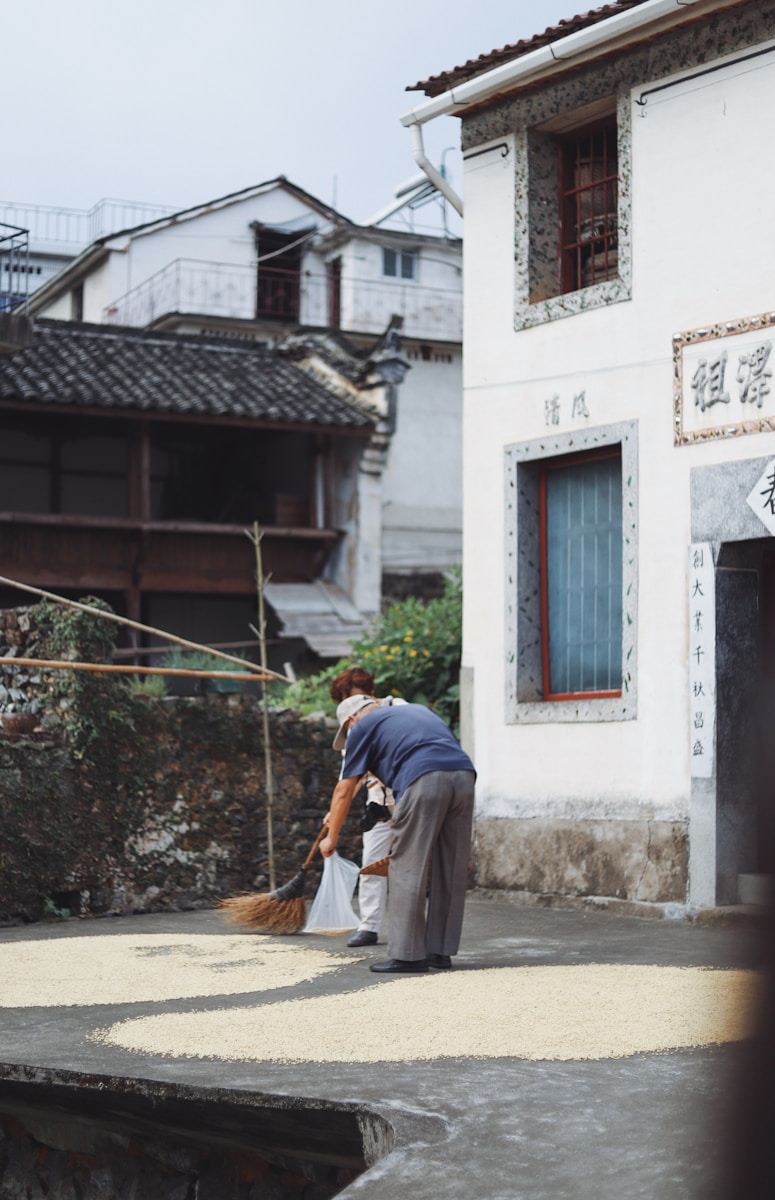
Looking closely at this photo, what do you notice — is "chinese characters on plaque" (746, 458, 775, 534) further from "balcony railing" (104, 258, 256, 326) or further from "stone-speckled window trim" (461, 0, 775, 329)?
"balcony railing" (104, 258, 256, 326)

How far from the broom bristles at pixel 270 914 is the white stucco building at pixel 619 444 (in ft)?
6.85

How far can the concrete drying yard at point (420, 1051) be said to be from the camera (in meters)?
3.66

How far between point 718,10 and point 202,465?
14530 millimetres

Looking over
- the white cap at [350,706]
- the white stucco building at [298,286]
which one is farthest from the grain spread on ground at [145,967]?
the white stucco building at [298,286]

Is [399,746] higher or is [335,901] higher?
[399,746]

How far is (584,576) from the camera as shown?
1053 cm

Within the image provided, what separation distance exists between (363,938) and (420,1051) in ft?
11.3

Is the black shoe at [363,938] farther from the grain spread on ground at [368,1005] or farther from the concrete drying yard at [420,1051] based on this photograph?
the grain spread on ground at [368,1005]

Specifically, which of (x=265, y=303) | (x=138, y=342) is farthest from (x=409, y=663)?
(x=265, y=303)

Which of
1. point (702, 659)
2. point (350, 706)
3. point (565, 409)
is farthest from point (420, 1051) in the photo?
point (565, 409)

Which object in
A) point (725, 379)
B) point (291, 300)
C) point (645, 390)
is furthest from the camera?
point (291, 300)

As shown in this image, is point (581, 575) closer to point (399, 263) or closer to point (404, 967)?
point (404, 967)

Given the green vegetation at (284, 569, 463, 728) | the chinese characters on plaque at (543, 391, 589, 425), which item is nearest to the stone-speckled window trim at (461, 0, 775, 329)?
the chinese characters on plaque at (543, 391, 589, 425)

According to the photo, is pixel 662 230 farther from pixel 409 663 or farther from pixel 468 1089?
pixel 468 1089
